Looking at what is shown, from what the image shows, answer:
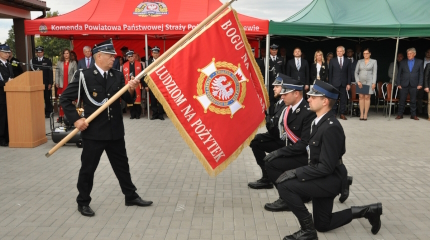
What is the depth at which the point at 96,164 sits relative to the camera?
5062mm

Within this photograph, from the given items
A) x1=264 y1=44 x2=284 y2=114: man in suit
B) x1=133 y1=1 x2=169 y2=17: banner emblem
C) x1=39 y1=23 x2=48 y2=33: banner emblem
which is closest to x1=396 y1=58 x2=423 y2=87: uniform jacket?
x1=264 y1=44 x2=284 y2=114: man in suit

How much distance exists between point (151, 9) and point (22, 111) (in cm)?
585

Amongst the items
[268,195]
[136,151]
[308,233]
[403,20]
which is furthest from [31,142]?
[403,20]

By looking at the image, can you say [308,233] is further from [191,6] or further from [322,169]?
[191,6]

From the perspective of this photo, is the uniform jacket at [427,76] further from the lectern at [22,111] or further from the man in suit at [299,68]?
the lectern at [22,111]

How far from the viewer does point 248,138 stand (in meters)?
5.28

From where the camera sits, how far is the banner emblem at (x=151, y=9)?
13.2 m

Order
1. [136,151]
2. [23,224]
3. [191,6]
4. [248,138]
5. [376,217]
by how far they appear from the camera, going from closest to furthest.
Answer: [376,217]
[23,224]
[248,138]
[136,151]
[191,6]

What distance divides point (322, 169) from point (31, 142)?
6772 millimetres

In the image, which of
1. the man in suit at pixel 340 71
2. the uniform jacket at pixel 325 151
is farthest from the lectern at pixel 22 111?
the man in suit at pixel 340 71

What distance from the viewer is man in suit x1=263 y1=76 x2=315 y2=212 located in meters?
5.09

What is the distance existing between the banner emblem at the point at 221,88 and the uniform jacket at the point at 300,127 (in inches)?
26.0

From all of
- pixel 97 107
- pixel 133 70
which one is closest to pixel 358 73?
pixel 133 70

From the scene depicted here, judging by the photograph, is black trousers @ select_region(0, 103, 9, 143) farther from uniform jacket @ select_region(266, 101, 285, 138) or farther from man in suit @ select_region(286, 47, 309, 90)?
man in suit @ select_region(286, 47, 309, 90)
